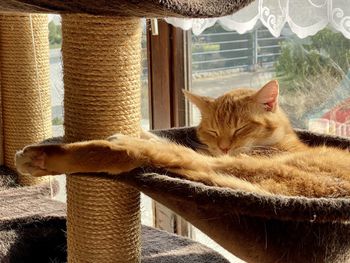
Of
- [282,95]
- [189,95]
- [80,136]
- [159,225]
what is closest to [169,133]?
[189,95]

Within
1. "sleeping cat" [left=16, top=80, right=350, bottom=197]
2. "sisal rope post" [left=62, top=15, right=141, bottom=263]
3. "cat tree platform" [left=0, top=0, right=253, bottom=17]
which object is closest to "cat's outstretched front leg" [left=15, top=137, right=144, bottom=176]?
"sleeping cat" [left=16, top=80, right=350, bottom=197]

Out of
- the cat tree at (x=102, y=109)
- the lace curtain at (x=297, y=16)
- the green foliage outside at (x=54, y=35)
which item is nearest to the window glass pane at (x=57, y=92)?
the green foliage outside at (x=54, y=35)

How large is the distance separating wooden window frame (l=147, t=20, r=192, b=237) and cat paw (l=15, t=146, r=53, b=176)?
101 cm

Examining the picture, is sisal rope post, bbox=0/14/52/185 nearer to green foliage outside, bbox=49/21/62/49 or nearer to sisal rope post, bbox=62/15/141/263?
sisal rope post, bbox=62/15/141/263

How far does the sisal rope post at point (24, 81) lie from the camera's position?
1749mm

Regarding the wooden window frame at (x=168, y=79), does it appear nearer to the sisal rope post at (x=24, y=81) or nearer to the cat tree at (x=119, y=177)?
the sisal rope post at (x=24, y=81)

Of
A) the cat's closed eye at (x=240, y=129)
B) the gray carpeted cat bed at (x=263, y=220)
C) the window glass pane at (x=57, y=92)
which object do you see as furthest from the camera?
the window glass pane at (x=57, y=92)

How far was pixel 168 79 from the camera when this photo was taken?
6.91ft

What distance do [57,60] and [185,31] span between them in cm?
63

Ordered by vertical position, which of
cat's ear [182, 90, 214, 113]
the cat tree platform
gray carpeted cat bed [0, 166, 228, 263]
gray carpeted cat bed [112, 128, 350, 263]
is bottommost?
gray carpeted cat bed [0, 166, 228, 263]

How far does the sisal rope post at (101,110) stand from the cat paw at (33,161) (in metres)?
0.12

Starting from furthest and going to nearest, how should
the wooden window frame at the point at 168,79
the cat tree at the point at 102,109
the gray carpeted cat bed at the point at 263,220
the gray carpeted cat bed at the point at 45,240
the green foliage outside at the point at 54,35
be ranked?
the green foliage outside at the point at 54,35, the wooden window frame at the point at 168,79, the gray carpeted cat bed at the point at 45,240, the cat tree at the point at 102,109, the gray carpeted cat bed at the point at 263,220

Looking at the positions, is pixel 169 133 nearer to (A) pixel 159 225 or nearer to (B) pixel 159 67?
(B) pixel 159 67

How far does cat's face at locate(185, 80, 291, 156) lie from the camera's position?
1.55 metres
